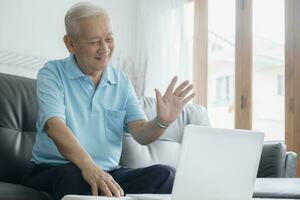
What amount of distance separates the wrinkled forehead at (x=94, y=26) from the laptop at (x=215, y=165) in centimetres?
72

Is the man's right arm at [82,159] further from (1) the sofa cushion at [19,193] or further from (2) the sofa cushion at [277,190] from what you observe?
(2) the sofa cushion at [277,190]

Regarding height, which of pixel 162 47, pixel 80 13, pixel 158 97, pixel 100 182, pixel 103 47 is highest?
pixel 162 47

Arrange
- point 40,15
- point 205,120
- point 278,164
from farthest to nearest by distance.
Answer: point 40,15
point 205,120
point 278,164

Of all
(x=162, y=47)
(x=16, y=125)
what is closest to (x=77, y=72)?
(x=16, y=125)

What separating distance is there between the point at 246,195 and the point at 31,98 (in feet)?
3.41

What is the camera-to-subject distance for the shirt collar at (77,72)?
1.64m

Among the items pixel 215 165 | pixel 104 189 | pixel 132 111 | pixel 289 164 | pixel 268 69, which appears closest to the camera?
pixel 215 165

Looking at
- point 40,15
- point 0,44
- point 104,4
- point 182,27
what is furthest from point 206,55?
point 0,44

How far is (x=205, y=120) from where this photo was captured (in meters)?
2.46

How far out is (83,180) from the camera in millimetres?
1327

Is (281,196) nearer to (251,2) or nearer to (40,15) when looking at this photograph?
(251,2)

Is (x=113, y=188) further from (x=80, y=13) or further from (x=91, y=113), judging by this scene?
(x=80, y=13)

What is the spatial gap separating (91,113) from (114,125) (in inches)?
4.0

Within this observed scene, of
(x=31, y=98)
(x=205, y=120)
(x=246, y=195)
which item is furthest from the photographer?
(x=205, y=120)
